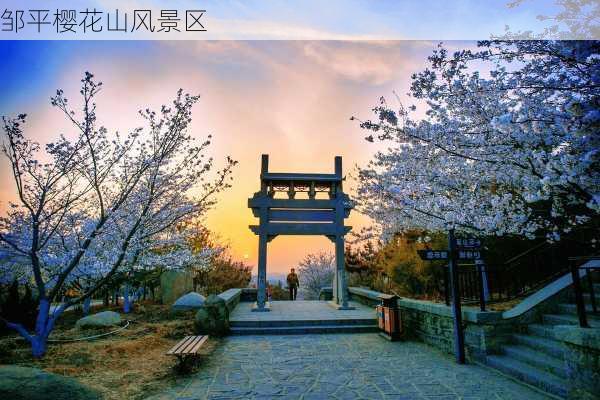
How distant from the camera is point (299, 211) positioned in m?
13.4

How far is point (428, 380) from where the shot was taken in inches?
210

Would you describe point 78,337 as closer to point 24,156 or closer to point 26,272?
point 24,156

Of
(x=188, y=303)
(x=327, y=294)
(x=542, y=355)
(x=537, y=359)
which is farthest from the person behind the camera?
(x=327, y=294)

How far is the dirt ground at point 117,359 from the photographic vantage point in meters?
5.23

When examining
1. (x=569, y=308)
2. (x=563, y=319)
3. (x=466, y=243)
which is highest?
(x=466, y=243)

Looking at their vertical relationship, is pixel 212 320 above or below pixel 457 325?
below

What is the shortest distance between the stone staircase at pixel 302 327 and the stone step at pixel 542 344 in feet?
13.2

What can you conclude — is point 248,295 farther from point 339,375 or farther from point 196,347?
point 339,375

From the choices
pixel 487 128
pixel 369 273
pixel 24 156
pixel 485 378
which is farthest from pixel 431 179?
pixel 369 273

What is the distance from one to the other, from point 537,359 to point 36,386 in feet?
22.6

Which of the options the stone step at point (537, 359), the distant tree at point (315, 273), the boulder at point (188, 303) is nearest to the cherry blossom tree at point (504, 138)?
the stone step at point (537, 359)

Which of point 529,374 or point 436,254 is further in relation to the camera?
point 436,254

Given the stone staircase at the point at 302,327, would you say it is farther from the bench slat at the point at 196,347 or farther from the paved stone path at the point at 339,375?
the bench slat at the point at 196,347

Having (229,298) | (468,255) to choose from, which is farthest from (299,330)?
(468,255)
